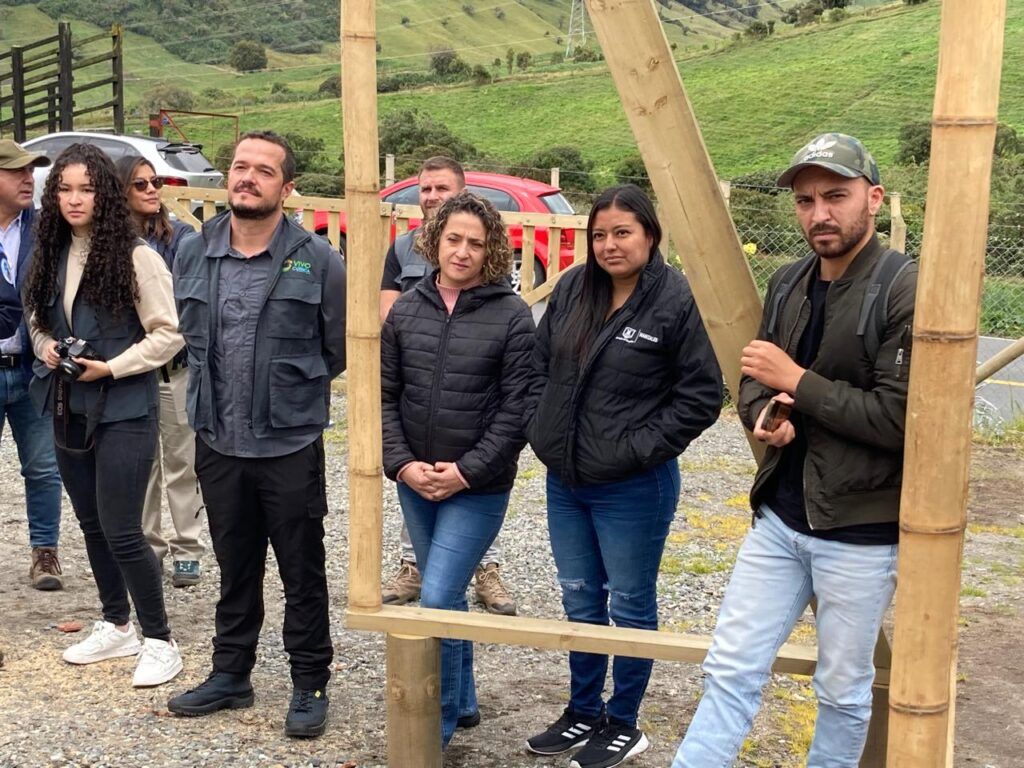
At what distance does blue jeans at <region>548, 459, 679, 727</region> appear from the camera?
148 inches

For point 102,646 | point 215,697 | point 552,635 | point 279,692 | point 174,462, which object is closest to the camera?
point 552,635

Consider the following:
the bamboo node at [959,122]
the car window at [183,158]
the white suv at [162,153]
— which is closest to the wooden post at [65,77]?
the white suv at [162,153]

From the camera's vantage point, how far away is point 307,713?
13.8 feet

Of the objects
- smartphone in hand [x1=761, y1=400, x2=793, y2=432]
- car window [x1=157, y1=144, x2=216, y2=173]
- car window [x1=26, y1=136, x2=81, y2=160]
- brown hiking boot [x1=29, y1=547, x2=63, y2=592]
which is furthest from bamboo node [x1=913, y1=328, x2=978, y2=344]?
car window [x1=26, y1=136, x2=81, y2=160]

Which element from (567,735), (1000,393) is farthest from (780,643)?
(1000,393)

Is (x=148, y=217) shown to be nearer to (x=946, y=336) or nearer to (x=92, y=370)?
(x=92, y=370)

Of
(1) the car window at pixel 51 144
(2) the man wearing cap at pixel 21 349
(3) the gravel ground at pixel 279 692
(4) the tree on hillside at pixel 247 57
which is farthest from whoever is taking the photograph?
(4) the tree on hillside at pixel 247 57

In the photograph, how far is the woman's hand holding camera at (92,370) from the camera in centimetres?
439

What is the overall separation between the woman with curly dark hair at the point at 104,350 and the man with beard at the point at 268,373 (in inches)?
15.3

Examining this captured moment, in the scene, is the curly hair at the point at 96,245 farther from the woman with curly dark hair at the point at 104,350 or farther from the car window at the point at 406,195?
the car window at the point at 406,195

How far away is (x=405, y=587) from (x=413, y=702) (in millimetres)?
1930

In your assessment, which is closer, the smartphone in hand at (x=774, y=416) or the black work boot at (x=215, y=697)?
the smartphone in hand at (x=774, y=416)

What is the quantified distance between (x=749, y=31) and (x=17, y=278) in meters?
58.0

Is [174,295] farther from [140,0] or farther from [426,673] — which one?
[140,0]
